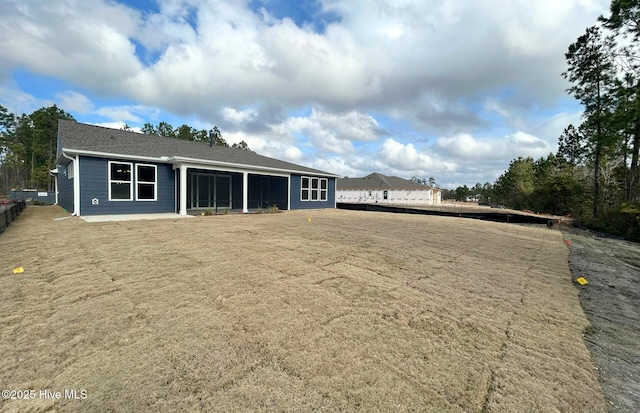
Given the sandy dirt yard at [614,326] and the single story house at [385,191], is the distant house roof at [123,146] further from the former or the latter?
the single story house at [385,191]

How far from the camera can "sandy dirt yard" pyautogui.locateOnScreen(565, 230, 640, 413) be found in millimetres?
1951

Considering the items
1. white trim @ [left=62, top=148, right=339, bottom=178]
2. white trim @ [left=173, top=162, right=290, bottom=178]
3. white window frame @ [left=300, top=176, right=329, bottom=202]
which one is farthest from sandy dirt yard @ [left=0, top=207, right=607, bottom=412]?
white window frame @ [left=300, top=176, right=329, bottom=202]

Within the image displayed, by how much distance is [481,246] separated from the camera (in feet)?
24.0

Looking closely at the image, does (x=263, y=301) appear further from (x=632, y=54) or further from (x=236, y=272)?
(x=632, y=54)

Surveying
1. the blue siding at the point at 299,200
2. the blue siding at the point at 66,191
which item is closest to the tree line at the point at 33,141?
the blue siding at the point at 66,191

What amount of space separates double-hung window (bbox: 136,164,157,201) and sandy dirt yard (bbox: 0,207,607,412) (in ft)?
23.4

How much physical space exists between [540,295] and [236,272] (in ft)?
14.8

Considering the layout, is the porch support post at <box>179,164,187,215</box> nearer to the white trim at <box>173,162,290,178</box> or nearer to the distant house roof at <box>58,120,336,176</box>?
the white trim at <box>173,162,290,178</box>

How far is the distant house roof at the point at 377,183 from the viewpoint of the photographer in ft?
151

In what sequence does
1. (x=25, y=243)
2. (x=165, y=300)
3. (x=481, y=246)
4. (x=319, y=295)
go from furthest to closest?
(x=481, y=246)
(x=25, y=243)
(x=319, y=295)
(x=165, y=300)

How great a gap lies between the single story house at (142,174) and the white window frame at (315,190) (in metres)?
0.89

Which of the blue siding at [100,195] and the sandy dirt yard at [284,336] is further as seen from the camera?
the blue siding at [100,195]

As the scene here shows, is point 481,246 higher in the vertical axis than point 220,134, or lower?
lower

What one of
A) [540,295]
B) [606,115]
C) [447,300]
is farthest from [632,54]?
[447,300]
